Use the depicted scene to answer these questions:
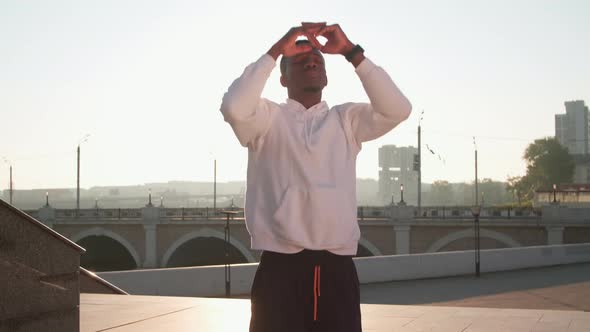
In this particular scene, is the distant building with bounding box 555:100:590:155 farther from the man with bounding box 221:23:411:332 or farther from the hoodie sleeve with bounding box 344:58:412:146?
the man with bounding box 221:23:411:332

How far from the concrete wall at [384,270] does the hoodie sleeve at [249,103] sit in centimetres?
1175

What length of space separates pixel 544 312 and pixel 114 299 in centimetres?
552

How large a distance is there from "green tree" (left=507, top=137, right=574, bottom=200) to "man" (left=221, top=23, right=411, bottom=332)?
84.1 meters

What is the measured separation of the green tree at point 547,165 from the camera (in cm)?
8475

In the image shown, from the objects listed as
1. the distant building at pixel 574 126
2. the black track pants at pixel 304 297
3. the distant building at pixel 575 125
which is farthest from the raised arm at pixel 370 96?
the distant building at pixel 575 125

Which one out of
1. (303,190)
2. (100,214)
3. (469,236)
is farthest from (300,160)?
(100,214)

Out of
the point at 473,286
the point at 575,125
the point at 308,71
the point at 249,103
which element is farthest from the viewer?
the point at 575,125

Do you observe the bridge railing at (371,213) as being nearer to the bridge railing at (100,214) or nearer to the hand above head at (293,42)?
the bridge railing at (100,214)

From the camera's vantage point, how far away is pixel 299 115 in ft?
9.88

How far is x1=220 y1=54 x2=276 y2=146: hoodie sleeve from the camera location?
111 inches

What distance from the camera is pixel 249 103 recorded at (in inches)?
111

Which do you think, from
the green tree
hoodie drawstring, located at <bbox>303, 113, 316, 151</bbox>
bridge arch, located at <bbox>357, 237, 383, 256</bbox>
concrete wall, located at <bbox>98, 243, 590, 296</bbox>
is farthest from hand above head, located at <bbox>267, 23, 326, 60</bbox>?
the green tree

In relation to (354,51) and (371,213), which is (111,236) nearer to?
(371,213)

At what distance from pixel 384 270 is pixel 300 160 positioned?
14488mm
